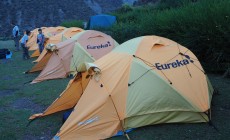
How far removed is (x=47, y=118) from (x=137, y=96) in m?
2.13

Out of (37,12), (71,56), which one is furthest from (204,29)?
(37,12)

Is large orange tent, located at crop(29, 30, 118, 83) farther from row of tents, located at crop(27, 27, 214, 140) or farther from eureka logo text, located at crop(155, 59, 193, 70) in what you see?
eureka logo text, located at crop(155, 59, 193, 70)

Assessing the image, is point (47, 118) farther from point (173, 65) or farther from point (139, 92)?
point (173, 65)

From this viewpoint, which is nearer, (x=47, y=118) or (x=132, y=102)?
(x=132, y=102)

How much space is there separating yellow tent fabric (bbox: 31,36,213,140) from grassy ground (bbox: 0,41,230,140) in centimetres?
22

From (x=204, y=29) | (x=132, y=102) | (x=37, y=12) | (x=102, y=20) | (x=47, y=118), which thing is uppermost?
(x=204, y=29)

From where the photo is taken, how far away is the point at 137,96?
5598 mm

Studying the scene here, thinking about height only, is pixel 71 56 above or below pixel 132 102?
below

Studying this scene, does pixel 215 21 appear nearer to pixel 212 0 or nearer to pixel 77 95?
pixel 212 0

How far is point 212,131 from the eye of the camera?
538 centimetres

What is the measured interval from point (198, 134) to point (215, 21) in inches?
189

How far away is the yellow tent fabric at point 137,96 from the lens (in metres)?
5.40

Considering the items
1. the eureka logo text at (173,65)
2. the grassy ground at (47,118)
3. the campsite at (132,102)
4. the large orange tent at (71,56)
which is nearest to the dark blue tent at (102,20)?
the large orange tent at (71,56)

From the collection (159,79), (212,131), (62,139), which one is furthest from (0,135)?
(212,131)
